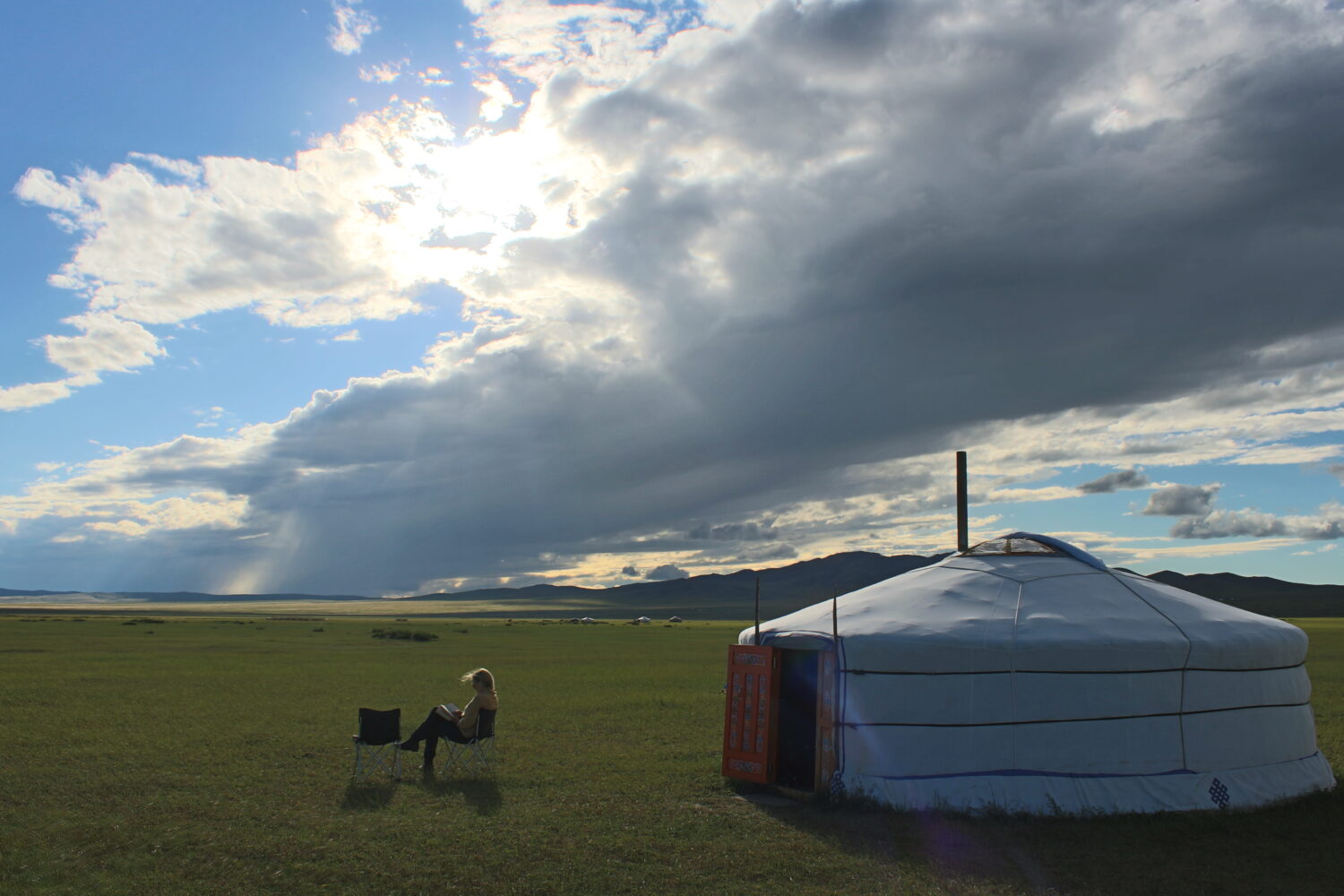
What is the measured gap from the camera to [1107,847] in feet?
22.7

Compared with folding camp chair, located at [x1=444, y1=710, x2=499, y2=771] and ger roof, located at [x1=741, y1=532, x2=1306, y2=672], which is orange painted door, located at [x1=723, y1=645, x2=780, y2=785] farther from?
folding camp chair, located at [x1=444, y1=710, x2=499, y2=771]

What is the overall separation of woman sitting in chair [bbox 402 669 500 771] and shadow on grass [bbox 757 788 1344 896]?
3364mm

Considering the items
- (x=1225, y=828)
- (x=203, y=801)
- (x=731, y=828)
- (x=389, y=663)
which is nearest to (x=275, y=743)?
(x=203, y=801)

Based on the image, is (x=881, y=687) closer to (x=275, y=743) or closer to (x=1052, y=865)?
(x=1052, y=865)

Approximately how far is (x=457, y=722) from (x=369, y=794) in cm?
126

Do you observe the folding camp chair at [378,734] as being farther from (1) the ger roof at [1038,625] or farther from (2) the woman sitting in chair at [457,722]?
(1) the ger roof at [1038,625]

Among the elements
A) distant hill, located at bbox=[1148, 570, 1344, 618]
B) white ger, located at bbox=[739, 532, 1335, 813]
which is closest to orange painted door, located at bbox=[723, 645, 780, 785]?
white ger, located at bbox=[739, 532, 1335, 813]

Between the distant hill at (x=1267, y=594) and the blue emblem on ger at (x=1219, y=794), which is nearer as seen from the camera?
the blue emblem on ger at (x=1219, y=794)

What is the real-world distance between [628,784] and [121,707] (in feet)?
36.1

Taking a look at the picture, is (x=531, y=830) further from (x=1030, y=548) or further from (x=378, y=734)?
(x=1030, y=548)

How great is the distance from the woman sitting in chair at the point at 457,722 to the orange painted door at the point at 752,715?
265 cm

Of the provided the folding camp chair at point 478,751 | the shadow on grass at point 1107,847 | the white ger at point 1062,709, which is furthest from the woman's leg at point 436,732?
the white ger at point 1062,709

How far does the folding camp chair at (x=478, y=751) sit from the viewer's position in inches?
386

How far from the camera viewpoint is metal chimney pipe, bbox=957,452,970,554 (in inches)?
470
